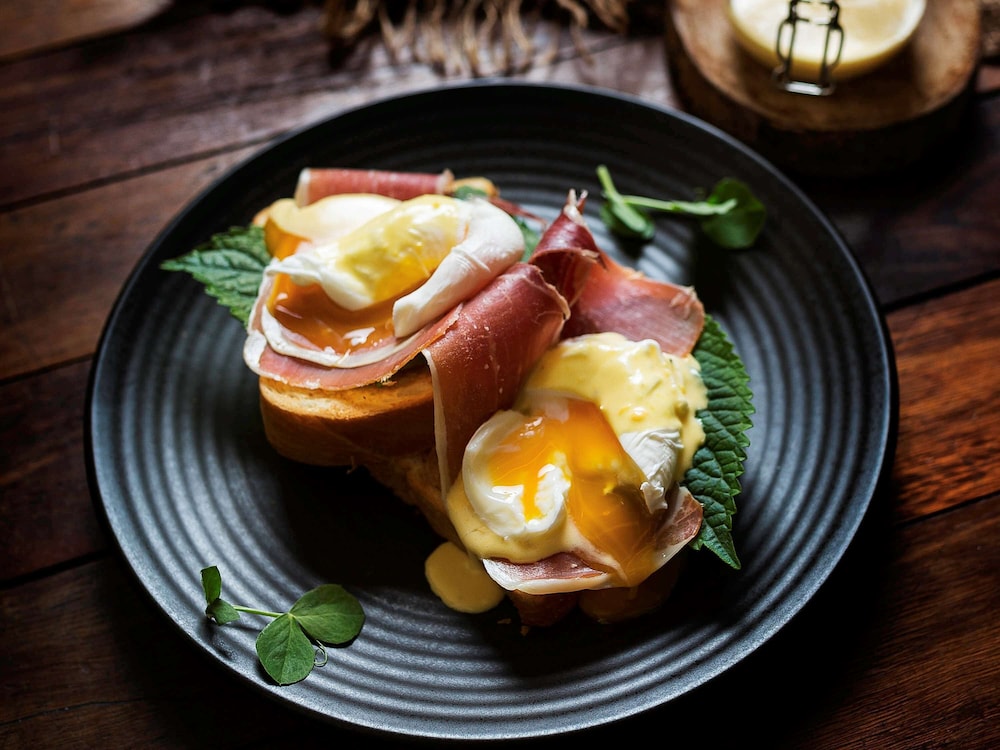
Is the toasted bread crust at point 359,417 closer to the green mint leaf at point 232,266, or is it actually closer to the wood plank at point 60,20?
the green mint leaf at point 232,266

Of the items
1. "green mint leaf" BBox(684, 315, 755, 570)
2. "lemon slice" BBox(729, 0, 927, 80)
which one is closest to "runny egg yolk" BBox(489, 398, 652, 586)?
"green mint leaf" BBox(684, 315, 755, 570)

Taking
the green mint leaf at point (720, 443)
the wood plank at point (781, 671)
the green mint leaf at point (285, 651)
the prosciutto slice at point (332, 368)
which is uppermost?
the prosciutto slice at point (332, 368)

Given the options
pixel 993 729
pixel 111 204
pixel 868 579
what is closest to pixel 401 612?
pixel 868 579

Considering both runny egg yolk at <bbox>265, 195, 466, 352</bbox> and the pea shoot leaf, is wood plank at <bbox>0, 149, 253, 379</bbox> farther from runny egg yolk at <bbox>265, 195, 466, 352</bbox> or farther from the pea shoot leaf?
the pea shoot leaf

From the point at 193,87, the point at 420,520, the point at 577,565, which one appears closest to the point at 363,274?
the point at 420,520

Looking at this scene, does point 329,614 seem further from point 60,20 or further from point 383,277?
point 60,20

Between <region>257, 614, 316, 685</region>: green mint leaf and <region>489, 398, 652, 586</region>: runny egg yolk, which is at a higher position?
<region>489, 398, 652, 586</region>: runny egg yolk

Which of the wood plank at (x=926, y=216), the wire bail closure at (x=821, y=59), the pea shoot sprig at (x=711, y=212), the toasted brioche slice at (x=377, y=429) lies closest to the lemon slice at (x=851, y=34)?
the wire bail closure at (x=821, y=59)
